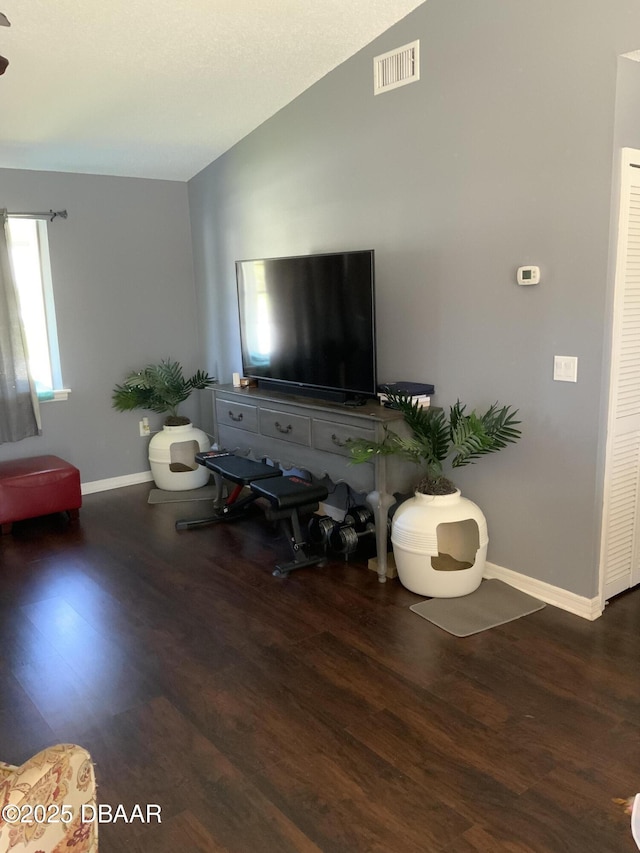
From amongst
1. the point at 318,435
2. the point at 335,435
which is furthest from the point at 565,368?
the point at 318,435

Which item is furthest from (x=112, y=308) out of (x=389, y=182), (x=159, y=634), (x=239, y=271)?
(x=159, y=634)

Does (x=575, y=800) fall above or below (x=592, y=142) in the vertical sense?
below

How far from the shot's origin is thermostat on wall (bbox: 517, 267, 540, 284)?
9.48ft

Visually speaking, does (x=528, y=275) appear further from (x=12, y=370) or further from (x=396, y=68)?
(x=12, y=370)

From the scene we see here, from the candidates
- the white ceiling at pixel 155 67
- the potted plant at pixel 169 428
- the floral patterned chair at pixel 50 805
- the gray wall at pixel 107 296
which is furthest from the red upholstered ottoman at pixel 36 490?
the floral patterned chair at pixel 50 805

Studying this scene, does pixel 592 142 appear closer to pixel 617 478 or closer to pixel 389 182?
pixel 389 182

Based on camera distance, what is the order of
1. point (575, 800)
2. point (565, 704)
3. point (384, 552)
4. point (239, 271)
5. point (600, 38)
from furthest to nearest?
point (239, 271)
point (384, 552)
point (600, 38)
point (565, 704)
point (575, 800)

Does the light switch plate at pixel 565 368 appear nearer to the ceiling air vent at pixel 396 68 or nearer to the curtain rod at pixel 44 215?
the ceiling air vent at pixel 396 68

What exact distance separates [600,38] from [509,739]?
251 cm

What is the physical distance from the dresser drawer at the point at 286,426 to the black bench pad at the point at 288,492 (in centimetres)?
25

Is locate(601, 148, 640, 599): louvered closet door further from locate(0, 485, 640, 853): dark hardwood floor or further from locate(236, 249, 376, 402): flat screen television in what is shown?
locate(236, 249, 376, 402): flat screen television

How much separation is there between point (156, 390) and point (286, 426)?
60.6 inches

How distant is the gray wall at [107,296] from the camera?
4.74 m

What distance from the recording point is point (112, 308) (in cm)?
500
